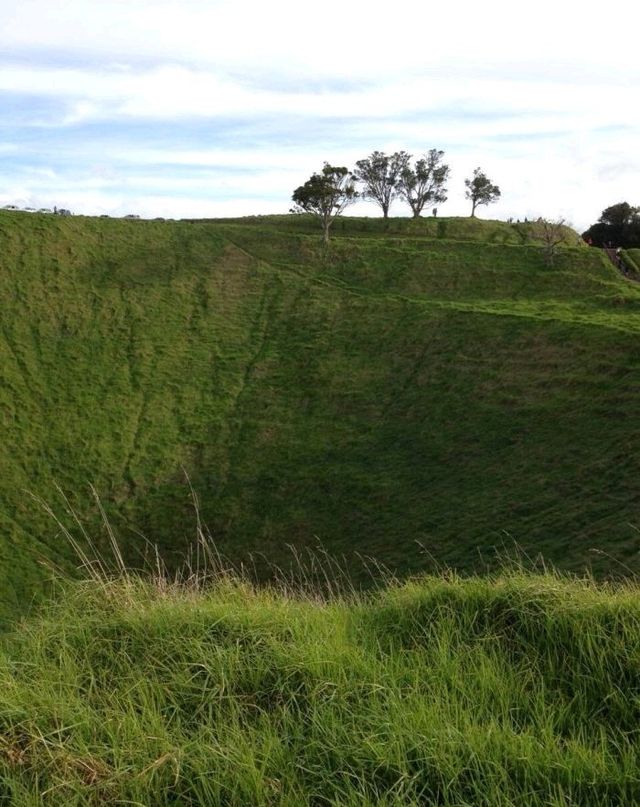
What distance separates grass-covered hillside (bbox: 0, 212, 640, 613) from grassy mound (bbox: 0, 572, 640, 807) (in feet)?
50.4

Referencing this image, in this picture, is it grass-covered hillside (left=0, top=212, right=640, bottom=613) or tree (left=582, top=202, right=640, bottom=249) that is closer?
grass-covered hillside (left=0, top=212, right=640, bottom=613)

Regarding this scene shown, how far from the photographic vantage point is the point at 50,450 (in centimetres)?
4044

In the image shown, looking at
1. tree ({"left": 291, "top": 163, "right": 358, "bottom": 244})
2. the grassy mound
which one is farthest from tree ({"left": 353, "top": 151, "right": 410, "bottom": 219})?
the grassy mound

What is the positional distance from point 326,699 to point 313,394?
39298mm

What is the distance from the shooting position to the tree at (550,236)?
57719 millimetres

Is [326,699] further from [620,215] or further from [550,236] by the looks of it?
[620,215]

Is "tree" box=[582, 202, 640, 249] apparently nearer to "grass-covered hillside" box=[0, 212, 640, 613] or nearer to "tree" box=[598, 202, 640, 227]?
"tree" box=[598, 202, 640, 227]

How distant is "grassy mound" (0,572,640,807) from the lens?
4.68m

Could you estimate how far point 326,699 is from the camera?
5.50m

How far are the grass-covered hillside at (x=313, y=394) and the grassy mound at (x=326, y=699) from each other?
50.4ft

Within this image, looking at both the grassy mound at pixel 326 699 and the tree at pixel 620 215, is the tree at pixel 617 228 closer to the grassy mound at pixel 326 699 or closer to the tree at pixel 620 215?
the tree at pixel 620 215

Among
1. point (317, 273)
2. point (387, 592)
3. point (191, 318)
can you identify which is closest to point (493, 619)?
point (387, 592)

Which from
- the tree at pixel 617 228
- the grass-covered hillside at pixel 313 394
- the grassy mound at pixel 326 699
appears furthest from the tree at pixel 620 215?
the grassy mound at pixel 326 699

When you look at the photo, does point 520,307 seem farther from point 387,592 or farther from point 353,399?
point 387,592
